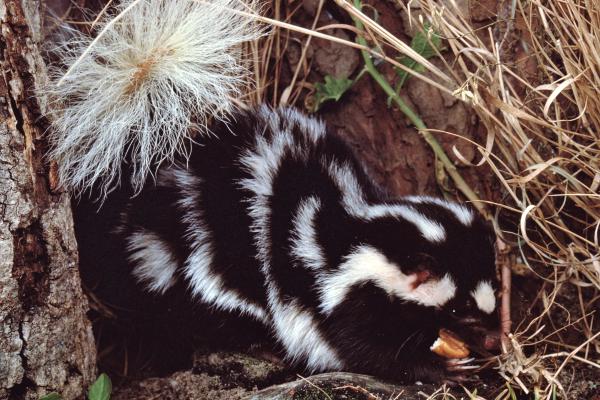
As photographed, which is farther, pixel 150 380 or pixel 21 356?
pixel 150 380

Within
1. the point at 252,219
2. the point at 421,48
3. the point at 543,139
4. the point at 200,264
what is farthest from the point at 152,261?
the point at 543,139

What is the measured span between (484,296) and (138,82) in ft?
5.06

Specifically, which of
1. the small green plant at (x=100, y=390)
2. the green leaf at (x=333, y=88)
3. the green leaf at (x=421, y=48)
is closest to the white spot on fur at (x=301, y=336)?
the small green plant at (x=100, y=390)

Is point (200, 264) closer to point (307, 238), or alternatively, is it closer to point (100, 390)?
point (307, 238)

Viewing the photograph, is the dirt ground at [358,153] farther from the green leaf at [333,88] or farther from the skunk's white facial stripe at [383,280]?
the skunk's white facial stripe at [383,280]

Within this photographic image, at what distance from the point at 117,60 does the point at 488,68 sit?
1.48 m

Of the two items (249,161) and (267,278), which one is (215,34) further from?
(267,278)

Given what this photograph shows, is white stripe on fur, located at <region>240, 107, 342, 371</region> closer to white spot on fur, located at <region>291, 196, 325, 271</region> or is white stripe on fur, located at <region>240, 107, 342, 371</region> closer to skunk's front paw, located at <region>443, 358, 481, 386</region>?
white spot on fur, located at <region>291, 196, 325, 271</region>

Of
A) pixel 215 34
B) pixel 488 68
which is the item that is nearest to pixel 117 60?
pixel 215 34

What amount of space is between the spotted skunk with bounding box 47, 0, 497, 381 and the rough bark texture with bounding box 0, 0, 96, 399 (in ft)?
0.51

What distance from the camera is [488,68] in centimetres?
300

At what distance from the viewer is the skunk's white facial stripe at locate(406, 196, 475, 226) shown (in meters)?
2.86

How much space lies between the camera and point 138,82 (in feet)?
9.16

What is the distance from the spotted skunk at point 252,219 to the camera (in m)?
2.77
